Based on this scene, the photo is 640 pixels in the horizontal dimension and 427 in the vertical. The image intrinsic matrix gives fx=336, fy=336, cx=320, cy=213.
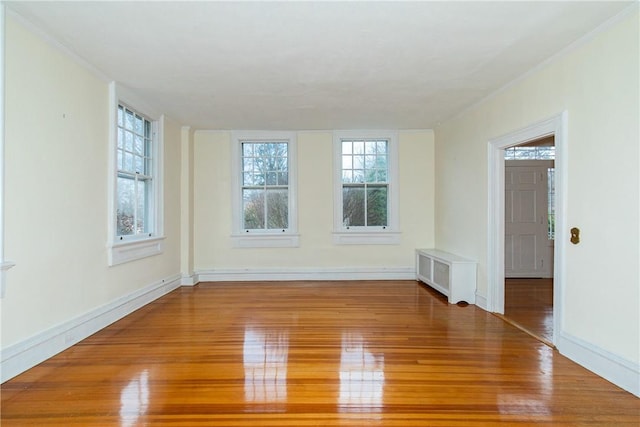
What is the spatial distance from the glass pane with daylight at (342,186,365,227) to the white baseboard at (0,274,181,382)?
3180mm

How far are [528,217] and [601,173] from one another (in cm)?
373

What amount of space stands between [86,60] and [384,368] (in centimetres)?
363

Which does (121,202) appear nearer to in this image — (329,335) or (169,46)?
→ (169,46)

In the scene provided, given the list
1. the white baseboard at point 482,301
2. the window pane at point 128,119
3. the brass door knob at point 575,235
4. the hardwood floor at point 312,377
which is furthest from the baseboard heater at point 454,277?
the window pane at point 128,119

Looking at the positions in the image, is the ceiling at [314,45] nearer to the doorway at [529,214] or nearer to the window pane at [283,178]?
the window pane at [283,178]

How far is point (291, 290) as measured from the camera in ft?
16.5

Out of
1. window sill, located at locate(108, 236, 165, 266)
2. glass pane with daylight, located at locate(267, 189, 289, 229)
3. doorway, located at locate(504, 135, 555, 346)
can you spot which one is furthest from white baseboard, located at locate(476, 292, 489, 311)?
window sill, located at locate(108, 236, 165, 266)

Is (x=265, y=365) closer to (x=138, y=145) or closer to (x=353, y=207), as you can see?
(x=138, y=145)

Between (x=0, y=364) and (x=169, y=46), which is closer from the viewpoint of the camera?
(x=0, y=364)

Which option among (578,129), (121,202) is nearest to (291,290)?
(121,202)

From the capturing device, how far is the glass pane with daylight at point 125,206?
3.77 m

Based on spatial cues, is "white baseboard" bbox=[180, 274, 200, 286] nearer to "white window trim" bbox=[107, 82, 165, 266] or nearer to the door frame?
"white window trim" bbox=[107, 82, 165, 266]

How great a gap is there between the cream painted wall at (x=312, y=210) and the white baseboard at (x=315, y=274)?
73 mm

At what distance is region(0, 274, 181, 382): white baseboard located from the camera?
235 centimetres
